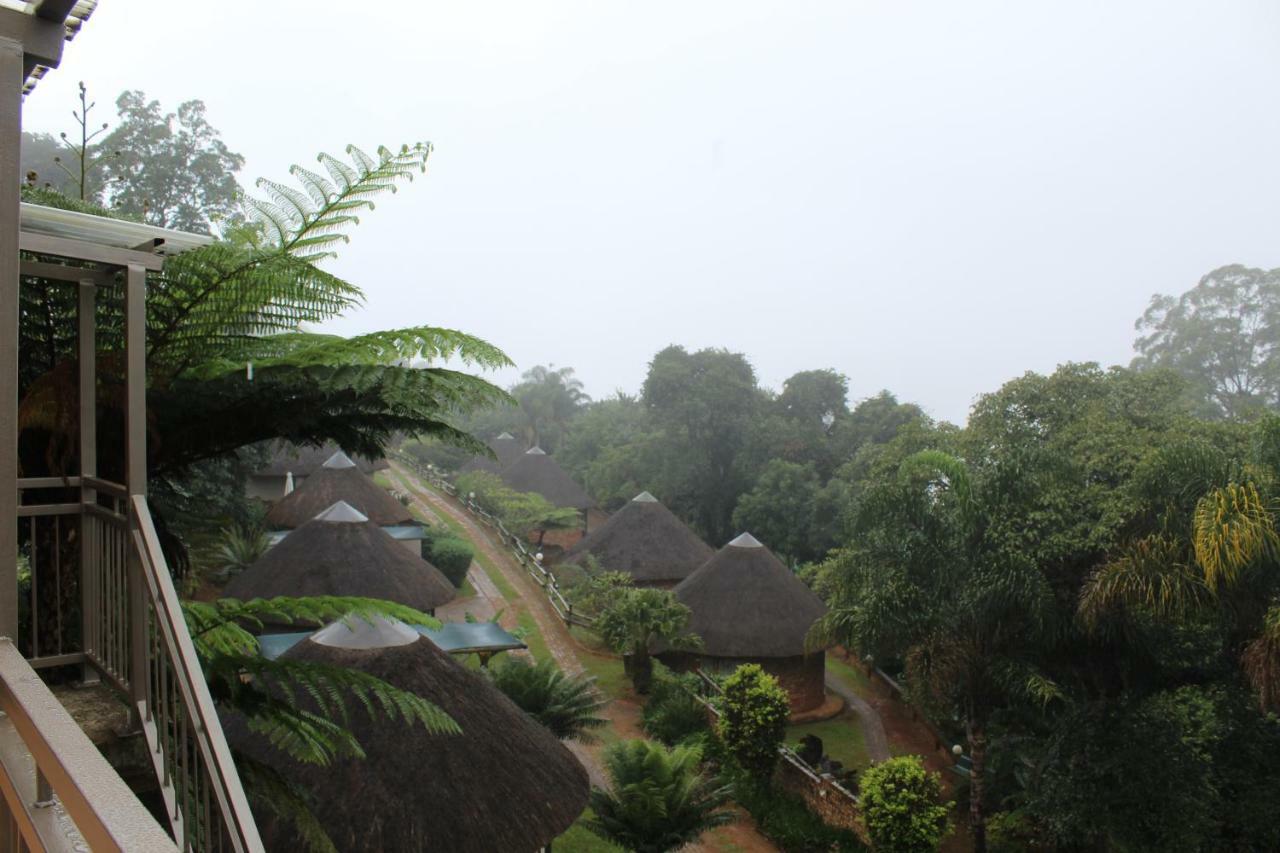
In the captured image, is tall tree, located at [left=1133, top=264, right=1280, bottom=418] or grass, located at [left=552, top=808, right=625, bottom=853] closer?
grass, located at [left=552, top=808, right=625, bottom=853]

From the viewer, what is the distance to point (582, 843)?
1160 cm

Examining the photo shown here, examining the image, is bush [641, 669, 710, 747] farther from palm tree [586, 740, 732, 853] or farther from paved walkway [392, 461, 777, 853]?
palm tree [586, 740, 732, 853]

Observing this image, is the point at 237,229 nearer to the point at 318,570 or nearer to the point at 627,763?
the point at 627,763

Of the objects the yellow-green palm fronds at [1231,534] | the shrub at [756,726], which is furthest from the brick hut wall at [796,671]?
the yellow-green palm fronds at [1231,534]

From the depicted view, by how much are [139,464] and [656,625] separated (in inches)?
576

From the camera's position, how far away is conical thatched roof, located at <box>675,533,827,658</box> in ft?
59.4

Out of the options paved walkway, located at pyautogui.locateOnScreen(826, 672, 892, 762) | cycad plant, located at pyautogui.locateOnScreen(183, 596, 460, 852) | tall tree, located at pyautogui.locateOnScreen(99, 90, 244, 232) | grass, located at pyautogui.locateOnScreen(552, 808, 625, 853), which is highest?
tall tree, located at pyautogui.locateOnScreen(99, 90, 244, 232)

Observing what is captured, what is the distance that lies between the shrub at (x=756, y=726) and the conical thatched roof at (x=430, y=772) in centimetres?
481

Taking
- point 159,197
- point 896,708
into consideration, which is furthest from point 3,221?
point 159,197

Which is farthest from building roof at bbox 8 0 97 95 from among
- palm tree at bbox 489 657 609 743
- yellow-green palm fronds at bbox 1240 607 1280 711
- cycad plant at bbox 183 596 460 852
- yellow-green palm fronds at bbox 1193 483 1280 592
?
palm tree at bbox 489 657 609 743

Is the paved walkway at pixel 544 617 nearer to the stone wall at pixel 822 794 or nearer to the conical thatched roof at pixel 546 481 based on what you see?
the stone wall at pixel 822 794

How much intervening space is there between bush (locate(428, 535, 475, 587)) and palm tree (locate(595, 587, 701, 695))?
5933mm

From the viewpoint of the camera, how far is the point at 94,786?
142cm

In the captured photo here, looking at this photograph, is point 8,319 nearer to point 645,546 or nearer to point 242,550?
point 242,550
